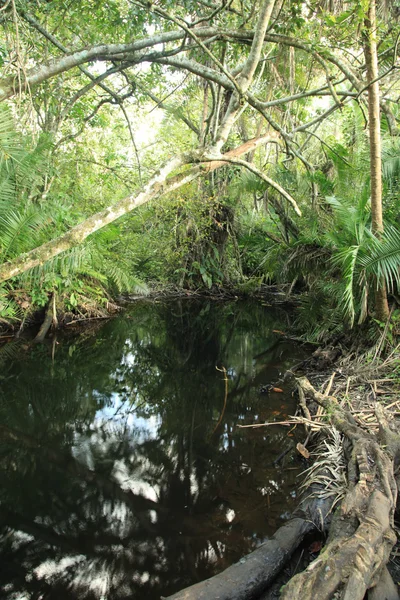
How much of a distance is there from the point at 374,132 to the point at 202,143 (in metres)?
2.86

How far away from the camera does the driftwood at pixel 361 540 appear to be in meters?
1.55

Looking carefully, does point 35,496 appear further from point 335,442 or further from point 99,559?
point 335,442

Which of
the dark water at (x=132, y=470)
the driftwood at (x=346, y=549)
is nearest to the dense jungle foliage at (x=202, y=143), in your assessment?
the dark water at (x=132, y=470)

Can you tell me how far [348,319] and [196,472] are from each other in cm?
331

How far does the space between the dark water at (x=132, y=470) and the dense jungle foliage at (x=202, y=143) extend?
1.56 metres

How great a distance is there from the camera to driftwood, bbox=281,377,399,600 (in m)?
1.55

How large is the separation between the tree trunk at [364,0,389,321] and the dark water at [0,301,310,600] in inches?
67.7

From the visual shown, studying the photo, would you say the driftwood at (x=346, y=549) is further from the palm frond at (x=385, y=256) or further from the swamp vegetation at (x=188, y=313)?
the palm frond at (x=385, y=256)

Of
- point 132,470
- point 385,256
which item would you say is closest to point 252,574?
point 132,470

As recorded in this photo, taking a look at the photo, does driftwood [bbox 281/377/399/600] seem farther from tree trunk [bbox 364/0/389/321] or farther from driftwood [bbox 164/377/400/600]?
tree trunk [bbox 364/0/389/321]

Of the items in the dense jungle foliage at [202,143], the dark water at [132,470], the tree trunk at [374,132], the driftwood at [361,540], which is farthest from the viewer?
the tree trunk at [374,132]

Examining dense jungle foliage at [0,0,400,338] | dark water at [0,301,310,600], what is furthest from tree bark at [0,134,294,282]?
dark water at [0,301,310,600]

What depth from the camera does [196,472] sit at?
3285 millimetres

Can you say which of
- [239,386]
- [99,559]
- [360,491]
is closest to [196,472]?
[99,559]
